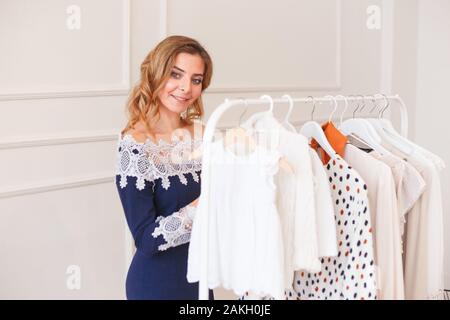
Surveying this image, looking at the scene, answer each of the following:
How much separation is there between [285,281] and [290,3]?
2067mm

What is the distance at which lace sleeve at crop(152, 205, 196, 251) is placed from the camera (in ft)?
6.17

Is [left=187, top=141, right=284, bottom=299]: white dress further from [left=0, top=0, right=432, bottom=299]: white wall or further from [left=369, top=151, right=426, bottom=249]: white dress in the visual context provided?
[left=0, top=0, right=432, bottom=299]: white wall

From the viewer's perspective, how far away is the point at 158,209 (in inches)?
79.4

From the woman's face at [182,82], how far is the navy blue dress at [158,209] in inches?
5.3

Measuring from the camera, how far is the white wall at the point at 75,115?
7.94 ft

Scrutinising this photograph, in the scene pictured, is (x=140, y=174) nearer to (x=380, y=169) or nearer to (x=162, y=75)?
(x=162, y=75)

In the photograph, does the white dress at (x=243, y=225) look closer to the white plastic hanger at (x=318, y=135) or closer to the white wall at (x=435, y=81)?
the white plastic hanger at (x=318, y=135)

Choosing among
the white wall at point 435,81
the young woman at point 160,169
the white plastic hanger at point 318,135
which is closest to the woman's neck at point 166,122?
the young woman at point 160,169

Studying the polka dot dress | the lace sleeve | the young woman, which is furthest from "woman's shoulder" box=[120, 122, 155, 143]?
the polka dot dress
